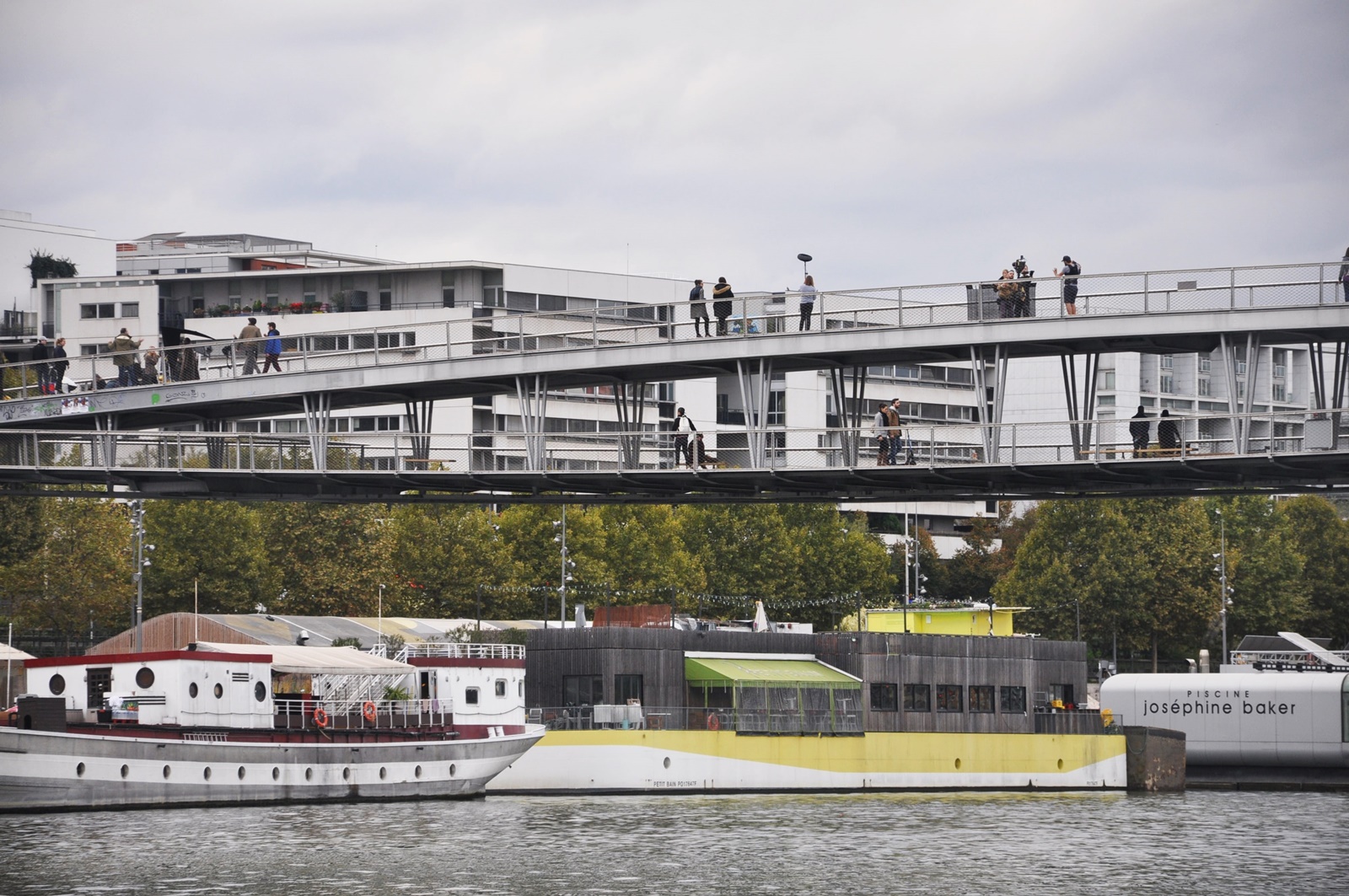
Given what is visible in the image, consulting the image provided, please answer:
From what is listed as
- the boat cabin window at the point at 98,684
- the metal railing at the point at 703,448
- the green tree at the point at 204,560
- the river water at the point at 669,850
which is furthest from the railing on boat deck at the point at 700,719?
the green tree at the point at 204,560

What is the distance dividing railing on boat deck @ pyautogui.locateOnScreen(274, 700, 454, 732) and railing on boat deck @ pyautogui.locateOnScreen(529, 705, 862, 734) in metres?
4.07

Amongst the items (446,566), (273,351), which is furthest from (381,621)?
(273,351)

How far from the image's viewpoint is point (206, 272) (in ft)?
463

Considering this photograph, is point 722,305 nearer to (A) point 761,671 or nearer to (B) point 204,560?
(A) point 761,671

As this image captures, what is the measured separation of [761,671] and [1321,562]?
243 feet

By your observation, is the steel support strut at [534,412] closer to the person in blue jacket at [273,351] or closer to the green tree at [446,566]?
the person in blue jacket at [273,351]

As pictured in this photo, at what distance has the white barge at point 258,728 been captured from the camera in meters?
50.1

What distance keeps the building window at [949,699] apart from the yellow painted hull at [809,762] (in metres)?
1.27

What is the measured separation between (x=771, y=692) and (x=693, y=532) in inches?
1638

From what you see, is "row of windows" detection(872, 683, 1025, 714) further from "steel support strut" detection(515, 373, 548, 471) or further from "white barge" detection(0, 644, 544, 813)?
"steel support strut" detection(515, 373, 548, 471)

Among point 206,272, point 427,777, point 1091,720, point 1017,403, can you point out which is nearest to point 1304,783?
point 1091,720

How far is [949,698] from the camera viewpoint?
Result: 70438mm

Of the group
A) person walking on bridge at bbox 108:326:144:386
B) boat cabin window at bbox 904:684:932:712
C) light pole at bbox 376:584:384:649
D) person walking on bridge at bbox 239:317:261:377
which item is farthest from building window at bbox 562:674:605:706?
person walking on bridge at bbox 108:326:144:386

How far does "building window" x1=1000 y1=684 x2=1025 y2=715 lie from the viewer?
236 ft
